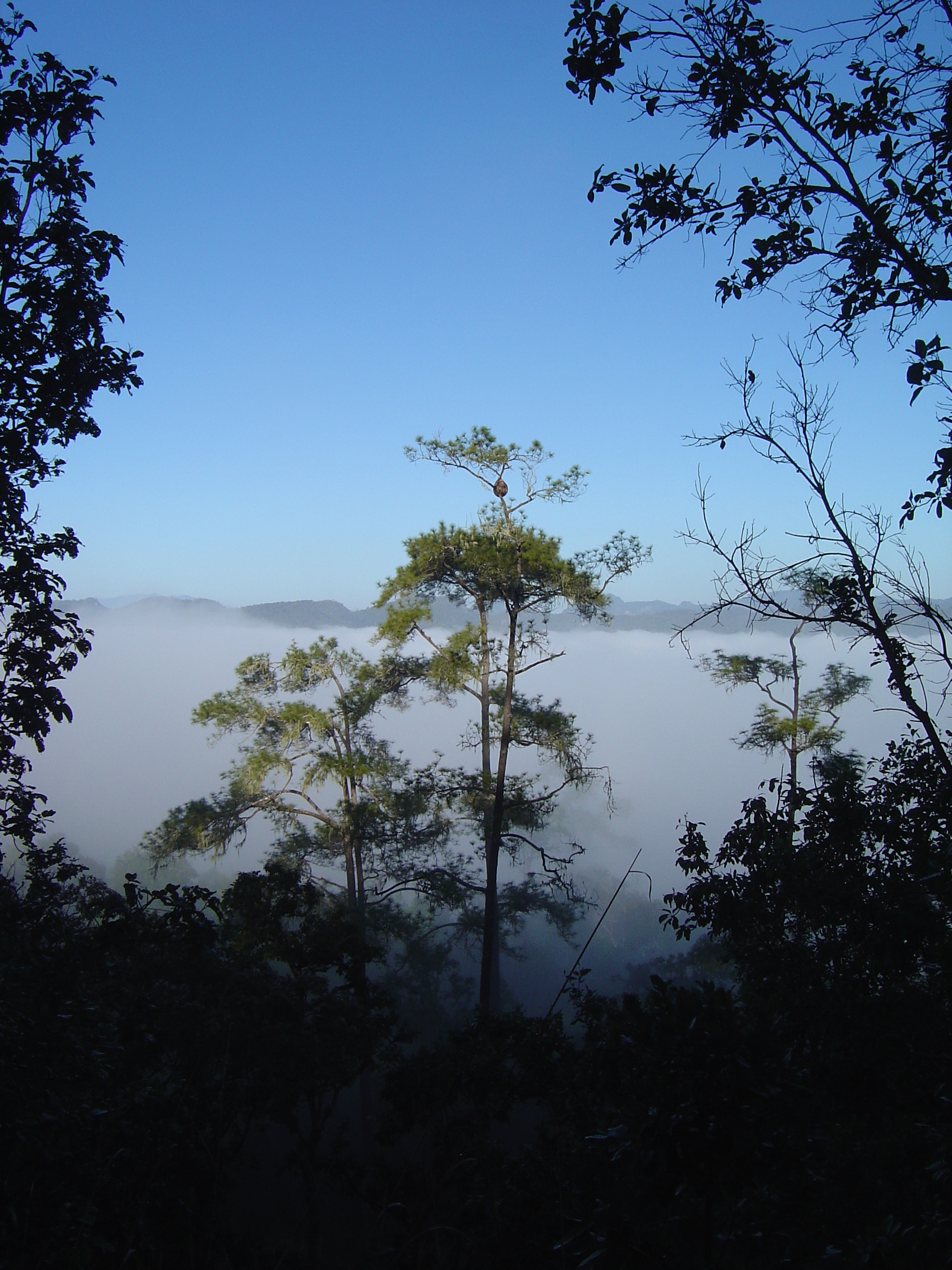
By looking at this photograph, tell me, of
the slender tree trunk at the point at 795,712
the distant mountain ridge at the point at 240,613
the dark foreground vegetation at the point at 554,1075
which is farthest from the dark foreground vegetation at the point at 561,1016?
the distant mountain ridge at the point at 240,613

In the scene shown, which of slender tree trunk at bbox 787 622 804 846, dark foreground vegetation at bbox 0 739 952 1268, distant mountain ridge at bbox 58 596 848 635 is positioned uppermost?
distant mountain ridge at bbox 58 596 848 635

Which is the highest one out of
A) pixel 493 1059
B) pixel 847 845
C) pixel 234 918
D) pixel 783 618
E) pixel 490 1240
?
pixel 783 618

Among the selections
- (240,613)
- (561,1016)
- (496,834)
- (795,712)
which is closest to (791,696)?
(795,712)

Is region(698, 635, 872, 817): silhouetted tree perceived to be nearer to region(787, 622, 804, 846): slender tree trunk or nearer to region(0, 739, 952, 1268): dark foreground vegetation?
region(787, 622, 804, 846): slender tree trunk

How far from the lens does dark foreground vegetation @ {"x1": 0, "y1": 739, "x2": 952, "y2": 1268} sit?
7.14 feet

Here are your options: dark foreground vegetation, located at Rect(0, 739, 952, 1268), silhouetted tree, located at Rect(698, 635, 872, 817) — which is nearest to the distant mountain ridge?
silhouetted tree, located at Rect(698, 635, 872, 817)

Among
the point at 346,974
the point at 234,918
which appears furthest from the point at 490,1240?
the point at 234,918

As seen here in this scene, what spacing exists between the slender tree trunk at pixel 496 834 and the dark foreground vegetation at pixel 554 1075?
2804 millimetres

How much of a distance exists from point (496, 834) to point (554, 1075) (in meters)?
7.05

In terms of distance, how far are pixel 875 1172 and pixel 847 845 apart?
3.16 m

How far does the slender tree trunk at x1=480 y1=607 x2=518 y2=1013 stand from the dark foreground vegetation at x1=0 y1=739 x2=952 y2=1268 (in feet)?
9.20

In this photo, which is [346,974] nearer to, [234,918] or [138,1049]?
[234,918]

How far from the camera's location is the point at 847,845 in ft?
21.5

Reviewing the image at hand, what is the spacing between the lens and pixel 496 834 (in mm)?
14281
